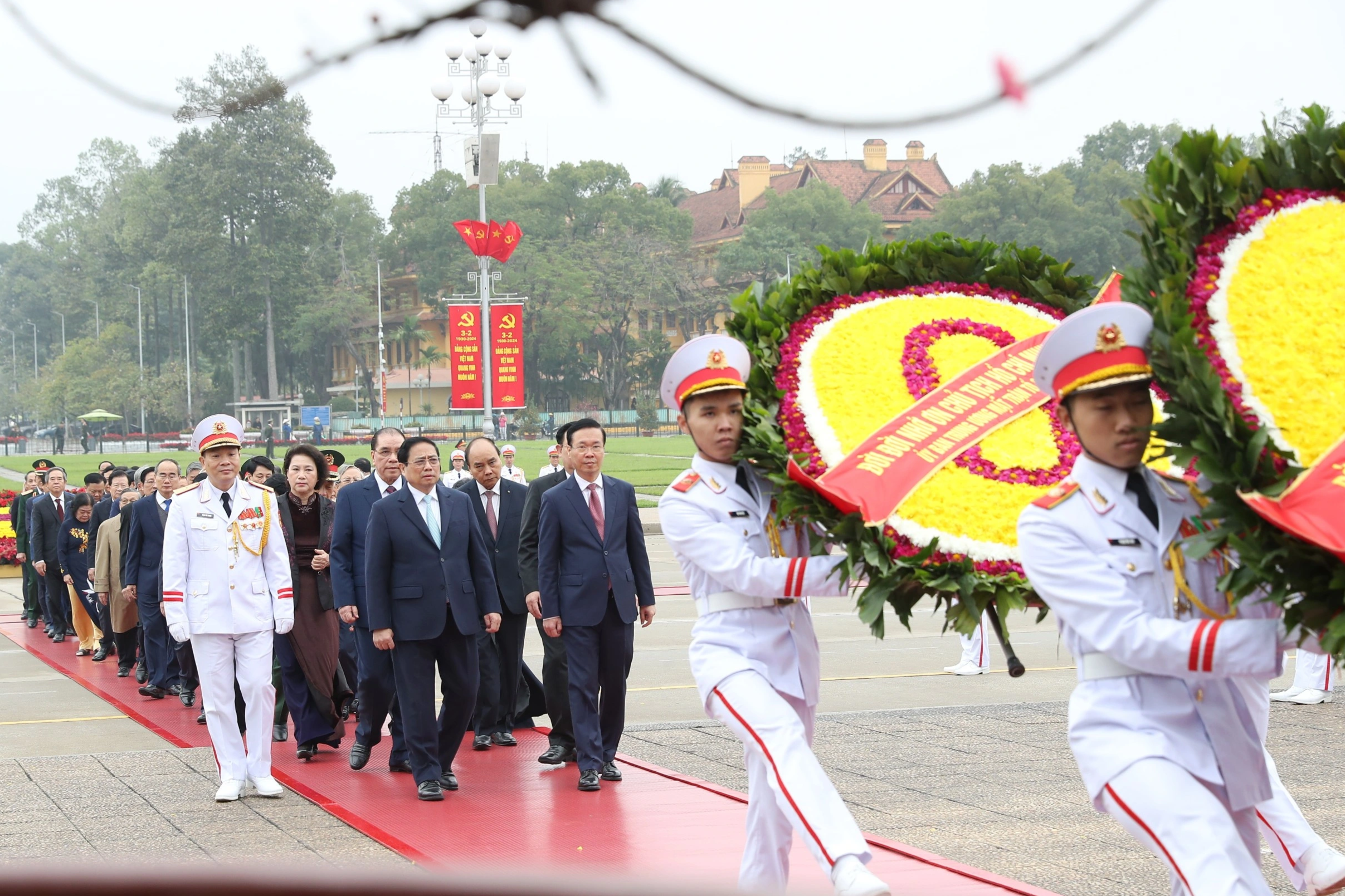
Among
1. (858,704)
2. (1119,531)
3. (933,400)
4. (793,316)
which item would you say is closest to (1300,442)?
(1119,531)

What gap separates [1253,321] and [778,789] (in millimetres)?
1946

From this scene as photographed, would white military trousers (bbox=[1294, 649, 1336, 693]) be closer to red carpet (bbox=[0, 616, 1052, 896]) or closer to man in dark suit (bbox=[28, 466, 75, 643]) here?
red carpet (bbox=[0, 616, 1052, 896])

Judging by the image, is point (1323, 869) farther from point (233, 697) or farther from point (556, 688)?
point (233, 697)

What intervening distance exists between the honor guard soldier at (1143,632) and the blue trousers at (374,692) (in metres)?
5.12

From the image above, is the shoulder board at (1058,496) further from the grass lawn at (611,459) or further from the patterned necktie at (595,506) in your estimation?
the grass lawn at (611,459)

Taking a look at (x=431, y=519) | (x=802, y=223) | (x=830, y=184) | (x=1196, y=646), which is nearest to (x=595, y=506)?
(x=431, y=519)

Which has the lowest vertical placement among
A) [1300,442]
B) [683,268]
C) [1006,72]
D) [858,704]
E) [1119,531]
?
[858,704]

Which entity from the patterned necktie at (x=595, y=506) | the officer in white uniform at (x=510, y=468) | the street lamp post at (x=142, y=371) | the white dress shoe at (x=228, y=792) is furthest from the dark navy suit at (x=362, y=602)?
the street lamp post at (x=142, y=371)

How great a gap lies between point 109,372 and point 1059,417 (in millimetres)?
80330

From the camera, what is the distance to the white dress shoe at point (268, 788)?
7402 mm

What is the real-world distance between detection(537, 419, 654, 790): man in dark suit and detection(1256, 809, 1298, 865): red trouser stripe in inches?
156

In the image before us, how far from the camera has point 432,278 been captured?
285 feet

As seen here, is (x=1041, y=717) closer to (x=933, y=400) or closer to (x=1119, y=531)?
(x=933, y=400)

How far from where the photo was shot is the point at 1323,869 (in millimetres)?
3820
